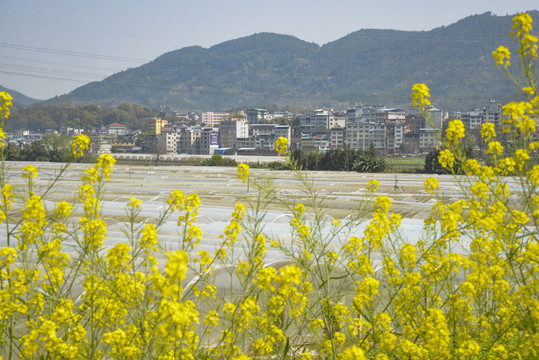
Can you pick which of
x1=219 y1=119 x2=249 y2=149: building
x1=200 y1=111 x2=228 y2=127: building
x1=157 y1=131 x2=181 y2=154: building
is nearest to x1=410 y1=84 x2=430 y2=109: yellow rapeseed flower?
x1=157 y1=131 x2=181 y2=154: building

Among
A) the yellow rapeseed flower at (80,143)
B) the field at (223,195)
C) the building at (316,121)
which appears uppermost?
the building at (316,121)

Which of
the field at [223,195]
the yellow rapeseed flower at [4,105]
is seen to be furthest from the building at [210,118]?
the yellow rapeseed flower at [4,105]

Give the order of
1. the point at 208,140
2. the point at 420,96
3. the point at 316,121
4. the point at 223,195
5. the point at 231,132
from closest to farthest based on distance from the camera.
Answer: the point at 420,96 < the point at 223,195 < the point at 208,140 < the point at 231,132 < the point at 316,121

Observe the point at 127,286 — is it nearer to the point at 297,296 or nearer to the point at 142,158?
the point at 297,296

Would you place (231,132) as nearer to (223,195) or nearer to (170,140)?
(170,140)

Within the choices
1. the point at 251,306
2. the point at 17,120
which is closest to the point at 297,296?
the point at 251,306

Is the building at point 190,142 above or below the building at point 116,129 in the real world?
below

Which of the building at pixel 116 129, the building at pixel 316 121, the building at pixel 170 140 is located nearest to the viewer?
the building at pixel 170 140

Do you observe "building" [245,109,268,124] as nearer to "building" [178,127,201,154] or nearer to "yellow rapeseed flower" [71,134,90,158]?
"building" [178,127,201,154]

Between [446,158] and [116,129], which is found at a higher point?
[116,129]

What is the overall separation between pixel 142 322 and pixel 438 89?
182m

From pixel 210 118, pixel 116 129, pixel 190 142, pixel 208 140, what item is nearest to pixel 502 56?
pixel 208 140

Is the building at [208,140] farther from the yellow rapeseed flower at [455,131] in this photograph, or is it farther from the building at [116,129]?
the yellow rapeseed flower at [455,131]

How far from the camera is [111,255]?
2.81 m
